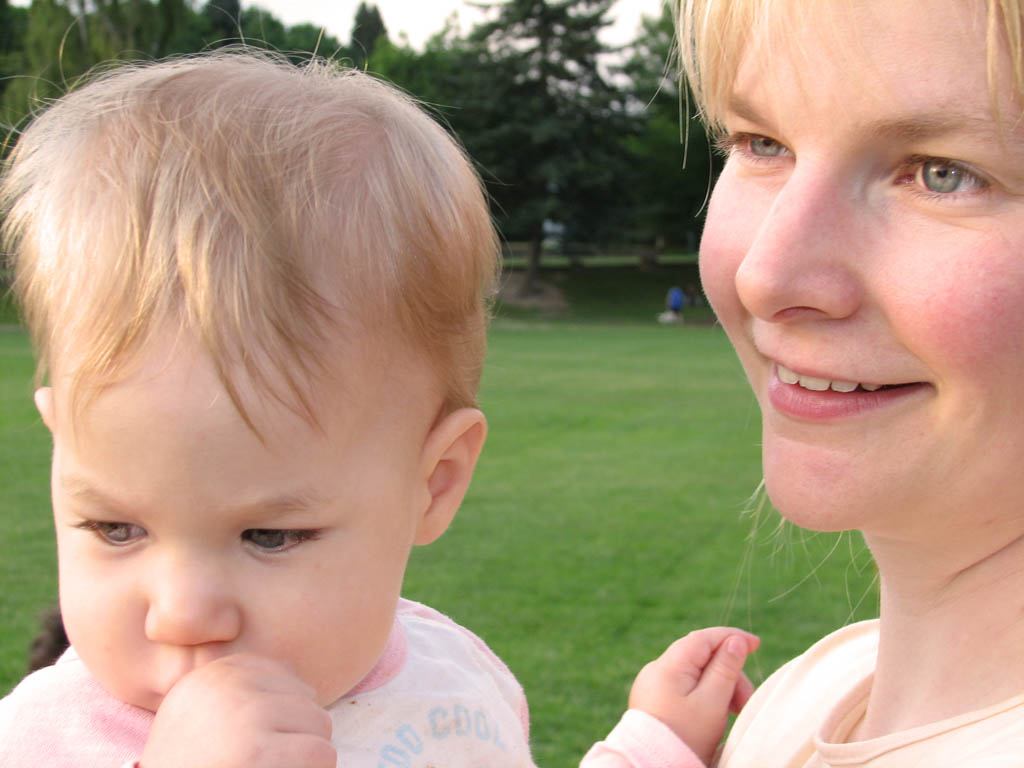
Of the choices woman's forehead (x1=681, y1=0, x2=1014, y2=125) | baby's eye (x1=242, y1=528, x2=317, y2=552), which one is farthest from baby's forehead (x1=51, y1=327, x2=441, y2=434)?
woman's forehead (x1=681, y1=0, x2=1014, y2=125)

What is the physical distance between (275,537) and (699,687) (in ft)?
3.00

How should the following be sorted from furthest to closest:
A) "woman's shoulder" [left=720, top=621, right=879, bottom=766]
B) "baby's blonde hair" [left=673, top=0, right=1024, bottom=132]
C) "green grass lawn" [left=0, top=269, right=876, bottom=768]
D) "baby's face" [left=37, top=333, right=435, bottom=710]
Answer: "green grass lawn" [left=0, top=269, right=876, bottom=768], "woman's shoulder" [left=720, top=621, right=879, bottom=766], "baby's face" [left=37, top=333, right=435, bottom=710], "baby's blonde hair" [left=673, top=0, right=1024, bottom=132]

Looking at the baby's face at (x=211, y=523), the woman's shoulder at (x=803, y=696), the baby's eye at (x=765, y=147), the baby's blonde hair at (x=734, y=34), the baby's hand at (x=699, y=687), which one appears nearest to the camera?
the baby's blonde hair at (x=734, y=34)

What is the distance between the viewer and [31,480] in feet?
31.7

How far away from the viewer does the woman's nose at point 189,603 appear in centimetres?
145

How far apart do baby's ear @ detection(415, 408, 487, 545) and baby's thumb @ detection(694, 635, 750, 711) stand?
0.60 metres

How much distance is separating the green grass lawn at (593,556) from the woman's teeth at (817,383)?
760 millimetres

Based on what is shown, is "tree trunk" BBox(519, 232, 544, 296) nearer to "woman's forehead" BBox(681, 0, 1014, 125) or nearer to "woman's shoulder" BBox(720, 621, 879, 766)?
"woman's shoulder" BBox(720, 621, 879, 766)

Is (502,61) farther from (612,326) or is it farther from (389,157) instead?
(389,157)

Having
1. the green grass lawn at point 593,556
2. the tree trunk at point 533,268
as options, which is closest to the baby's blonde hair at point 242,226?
the green grass lawn at point 593,556

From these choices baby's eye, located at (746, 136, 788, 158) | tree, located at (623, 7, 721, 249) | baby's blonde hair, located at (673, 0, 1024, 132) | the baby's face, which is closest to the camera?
baby's blonde hair, located at (673, 0, 1024, 132)

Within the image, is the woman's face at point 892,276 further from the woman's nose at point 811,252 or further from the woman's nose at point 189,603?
the woman's nose at point 189,603

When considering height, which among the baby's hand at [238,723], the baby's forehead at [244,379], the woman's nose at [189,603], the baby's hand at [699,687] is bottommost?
the baby's hand at [699,687]

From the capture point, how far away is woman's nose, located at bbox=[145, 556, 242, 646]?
1451mm
